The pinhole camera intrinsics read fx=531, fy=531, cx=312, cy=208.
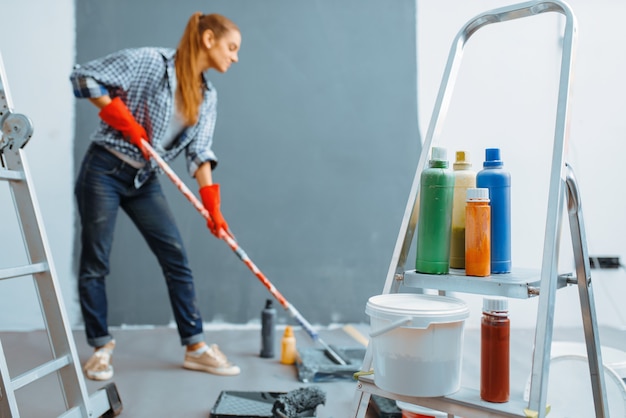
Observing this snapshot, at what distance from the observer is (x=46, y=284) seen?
1.32 metres

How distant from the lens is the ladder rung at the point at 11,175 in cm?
122

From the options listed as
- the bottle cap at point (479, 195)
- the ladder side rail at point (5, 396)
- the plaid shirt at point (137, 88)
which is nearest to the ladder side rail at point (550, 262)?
the bottle cap at point (479, 195)

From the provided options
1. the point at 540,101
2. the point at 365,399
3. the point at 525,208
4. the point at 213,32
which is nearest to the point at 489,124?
the point at 540,101

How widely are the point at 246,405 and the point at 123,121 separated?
1069mm

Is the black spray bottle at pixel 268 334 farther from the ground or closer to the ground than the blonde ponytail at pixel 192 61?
closer to the ground

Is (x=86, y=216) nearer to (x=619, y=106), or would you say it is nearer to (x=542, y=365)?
(x=542, y=365)

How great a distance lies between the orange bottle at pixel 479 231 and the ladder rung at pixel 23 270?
3.11 ft

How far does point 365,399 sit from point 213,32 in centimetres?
157

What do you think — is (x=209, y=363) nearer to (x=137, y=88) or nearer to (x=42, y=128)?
(x=137, y=88)

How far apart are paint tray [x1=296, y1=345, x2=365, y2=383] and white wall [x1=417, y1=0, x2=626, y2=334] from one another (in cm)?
92

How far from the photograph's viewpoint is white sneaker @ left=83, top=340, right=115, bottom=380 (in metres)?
1.90

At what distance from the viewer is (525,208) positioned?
2.83 m

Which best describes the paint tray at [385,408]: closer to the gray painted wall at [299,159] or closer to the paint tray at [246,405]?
the paint tray at [246,405]

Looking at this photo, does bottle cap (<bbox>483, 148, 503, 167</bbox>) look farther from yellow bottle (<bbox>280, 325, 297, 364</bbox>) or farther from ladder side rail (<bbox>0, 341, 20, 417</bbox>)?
yellow bottle (<bbox>280, 325, 297, 364</bbox>)
